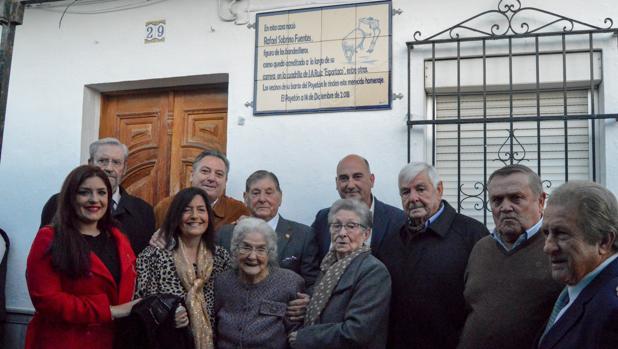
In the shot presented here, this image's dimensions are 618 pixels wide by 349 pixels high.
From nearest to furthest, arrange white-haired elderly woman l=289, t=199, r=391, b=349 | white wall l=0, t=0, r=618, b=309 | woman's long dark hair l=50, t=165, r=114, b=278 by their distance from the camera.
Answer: white-haired elderly woman l=289, t=199, r=391, b=349
woman's long dark hair l=50, t=165, r=114, b=278
white wall l=0, t=0, r=618, b=309

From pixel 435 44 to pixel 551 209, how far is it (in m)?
2.55

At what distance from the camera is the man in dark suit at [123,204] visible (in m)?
3.89

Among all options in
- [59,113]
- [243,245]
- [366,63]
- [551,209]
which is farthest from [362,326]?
[59,113]

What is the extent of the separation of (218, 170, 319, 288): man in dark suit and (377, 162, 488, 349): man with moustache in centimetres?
49

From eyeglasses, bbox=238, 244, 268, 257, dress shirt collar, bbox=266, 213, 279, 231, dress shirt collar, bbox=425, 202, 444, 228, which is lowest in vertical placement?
eyeglasses, bbox=238, 244, 268, 257

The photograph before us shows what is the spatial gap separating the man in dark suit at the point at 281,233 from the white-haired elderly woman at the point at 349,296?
43 centimetres

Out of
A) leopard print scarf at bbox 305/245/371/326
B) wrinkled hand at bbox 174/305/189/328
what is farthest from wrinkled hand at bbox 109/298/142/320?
leopard print scarf at bbox 305/245/371/326

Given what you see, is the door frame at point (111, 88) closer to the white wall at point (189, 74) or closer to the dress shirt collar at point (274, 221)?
the white wall at point (189, 74)

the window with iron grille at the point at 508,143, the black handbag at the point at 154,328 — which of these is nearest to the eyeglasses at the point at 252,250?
the black handbag at the point at 154,328

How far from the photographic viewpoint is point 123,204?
3945 mm

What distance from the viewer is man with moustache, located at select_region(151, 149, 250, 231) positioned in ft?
13.4

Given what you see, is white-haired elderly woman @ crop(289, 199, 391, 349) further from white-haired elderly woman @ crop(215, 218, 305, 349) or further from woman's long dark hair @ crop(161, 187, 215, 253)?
woman's long dark hair @ crop(161, 187, 215, 253)

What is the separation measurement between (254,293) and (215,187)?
43.2 inches

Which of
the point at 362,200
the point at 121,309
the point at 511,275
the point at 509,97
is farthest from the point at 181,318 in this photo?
the point at 509,97
